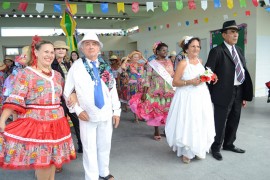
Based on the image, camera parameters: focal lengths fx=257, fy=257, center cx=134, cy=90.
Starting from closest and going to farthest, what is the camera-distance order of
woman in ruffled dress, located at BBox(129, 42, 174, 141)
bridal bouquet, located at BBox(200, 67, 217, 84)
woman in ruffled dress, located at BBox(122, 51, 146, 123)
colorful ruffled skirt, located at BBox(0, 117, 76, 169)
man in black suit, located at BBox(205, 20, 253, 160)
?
colorful ruffled skirt, located at BBox(0, 117, 76, 169) < bridal bouquet, located at BBox(200, 67, 217, 84) < man in black suit, located at BBox(205, 20, 253, 160) < woman in ruffled dress, located at BBox(129, 42, 174, 141) < woman in ruffled dress, located at BBox(122, 51, 146, 123)

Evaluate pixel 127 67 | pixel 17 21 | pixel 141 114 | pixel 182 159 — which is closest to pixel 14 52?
pixel 17 21

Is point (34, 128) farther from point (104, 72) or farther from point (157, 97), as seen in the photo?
point (157, 97)

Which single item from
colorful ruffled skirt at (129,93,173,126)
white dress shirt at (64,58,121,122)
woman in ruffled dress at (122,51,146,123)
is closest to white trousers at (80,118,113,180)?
white dress shirt at (64,58,121,122)

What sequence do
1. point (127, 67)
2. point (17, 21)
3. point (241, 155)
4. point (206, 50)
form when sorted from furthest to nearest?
point (17, 21)
point (206, 50)
point (127, 67)
point (241, 155)

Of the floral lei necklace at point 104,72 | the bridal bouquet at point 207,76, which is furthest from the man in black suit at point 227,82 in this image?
the floral lei necklace at point 104,72

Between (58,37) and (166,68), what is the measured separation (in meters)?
11.2

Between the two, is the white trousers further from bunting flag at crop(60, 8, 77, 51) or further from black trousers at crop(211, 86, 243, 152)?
bunting flag at crop(60, 8, 77, 51)

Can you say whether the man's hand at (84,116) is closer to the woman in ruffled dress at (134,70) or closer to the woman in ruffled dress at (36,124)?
the woman in ruffled dress at (36,124)

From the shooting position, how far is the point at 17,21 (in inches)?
512

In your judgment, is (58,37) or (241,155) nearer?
(241,155)

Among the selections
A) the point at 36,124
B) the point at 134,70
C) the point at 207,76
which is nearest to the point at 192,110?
the point at 207,76

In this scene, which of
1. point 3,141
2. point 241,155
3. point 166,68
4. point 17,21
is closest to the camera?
point 3,141

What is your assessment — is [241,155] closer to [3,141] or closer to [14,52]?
[3,141]

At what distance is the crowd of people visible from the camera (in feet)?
6.59
